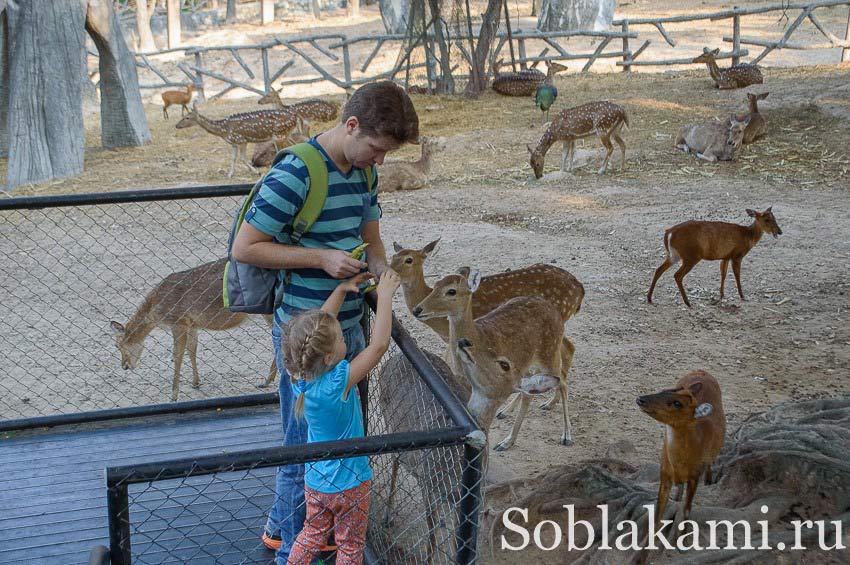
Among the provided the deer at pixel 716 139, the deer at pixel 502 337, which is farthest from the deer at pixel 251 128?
the deer at pixel 502 337

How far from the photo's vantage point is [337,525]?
107 inches

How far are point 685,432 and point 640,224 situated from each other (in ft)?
19.4

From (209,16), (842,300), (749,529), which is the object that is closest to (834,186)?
(842,300)

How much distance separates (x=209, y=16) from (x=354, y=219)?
1266 inches

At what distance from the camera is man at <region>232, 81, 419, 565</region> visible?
2641 mm

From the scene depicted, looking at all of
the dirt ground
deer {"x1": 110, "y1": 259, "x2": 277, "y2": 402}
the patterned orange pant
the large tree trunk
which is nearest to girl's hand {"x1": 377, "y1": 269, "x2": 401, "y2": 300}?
the patterned orange pant

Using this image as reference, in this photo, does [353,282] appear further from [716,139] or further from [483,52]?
[483,52]

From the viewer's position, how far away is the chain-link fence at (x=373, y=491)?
1991 millimetres

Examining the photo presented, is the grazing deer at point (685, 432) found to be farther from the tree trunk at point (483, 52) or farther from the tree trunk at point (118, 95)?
the tree trunk at point (483, 52)

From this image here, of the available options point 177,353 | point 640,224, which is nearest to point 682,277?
point 640,224

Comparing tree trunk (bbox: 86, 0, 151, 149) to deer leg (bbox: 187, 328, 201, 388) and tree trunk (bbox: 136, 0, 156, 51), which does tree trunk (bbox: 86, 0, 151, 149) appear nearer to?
deer leg (bbox: 187, 328, 201, 388)

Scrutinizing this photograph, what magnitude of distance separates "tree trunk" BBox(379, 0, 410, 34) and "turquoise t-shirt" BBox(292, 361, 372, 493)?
21.6 meters

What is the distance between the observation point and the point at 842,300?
6.63m

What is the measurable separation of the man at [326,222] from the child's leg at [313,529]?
0.06m
